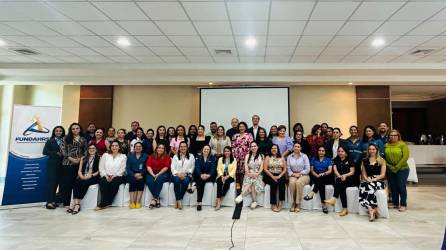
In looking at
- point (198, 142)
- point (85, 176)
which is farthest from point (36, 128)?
point (198, 142)

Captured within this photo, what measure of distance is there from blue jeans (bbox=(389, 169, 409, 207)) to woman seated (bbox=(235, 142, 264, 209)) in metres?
2.36

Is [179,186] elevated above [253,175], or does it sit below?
below

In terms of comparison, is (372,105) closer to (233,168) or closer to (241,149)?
(241,149)

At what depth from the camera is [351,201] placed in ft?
15.7

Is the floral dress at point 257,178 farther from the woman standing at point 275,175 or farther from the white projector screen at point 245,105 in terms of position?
the white projector screen at point 245,105

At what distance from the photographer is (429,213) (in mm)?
4707

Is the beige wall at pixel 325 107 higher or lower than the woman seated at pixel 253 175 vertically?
higher

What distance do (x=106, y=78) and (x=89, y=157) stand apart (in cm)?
343

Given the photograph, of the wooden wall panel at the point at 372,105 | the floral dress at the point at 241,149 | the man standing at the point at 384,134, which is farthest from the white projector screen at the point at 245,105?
the man standing at the point at 384,134

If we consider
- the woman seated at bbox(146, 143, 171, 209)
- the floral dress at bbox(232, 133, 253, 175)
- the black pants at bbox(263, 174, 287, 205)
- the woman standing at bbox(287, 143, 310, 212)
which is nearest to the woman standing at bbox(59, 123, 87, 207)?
the woman seated at bbox(146, 143, 171, 209)

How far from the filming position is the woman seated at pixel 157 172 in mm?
5172

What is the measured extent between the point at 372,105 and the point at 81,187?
8184mm

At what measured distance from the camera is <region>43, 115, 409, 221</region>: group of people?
4871mm

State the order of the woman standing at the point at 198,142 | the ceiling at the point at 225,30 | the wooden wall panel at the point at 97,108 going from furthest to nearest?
1. the wooden wall panel at the point at 97,108
2. the woman standing at the point at 198,142
3. the ceiling at the point at 225,30
